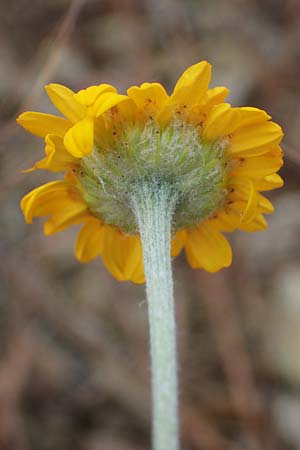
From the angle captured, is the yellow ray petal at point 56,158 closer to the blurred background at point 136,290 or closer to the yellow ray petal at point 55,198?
the yellow ray petal at point 55,198

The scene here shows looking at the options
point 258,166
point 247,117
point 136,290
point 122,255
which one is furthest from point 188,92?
point 136,290

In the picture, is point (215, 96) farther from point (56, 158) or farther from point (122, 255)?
point (122, 255)

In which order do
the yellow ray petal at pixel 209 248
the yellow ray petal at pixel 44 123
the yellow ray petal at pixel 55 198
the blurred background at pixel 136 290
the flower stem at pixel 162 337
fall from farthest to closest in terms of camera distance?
the blurred background at pixel 136 290, the yellow ray petal at pixel 209 248, the yellow ray petal at pixel 55 198, the yellow ray petal at pixel 44 123, the flower stem at pixel 162 337

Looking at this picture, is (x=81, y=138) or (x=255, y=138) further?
(x=255, y=138)

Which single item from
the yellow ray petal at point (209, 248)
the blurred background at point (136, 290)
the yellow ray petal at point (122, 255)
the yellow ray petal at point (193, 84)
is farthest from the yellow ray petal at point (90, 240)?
the blurred background at point (136, 290)

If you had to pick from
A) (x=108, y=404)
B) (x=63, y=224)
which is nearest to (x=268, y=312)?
(x=108, y=404)

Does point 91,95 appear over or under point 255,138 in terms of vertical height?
over

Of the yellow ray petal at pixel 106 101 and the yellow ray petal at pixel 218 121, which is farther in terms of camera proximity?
the yellow ray petal at pixel 218 121
